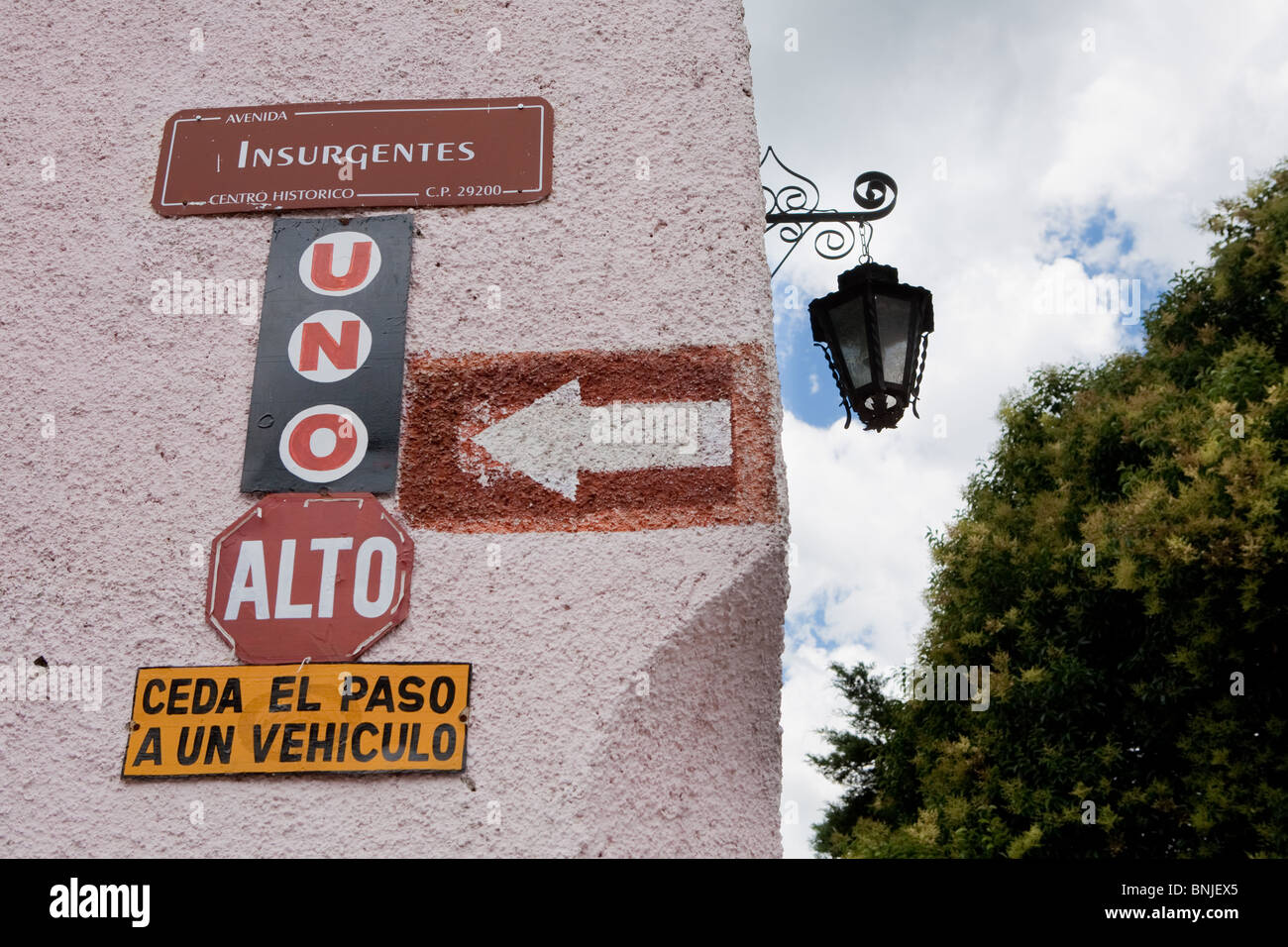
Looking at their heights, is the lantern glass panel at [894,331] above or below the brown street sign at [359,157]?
below

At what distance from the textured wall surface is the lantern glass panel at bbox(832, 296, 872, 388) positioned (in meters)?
0.96

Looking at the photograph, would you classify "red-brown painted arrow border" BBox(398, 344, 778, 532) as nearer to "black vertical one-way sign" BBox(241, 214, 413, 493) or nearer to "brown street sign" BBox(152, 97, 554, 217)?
"black vertical one-way sign" BBox(241, 214, 413, 493)

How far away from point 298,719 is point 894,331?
230 cm

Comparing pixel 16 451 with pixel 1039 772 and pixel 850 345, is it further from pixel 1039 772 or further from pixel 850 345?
pixel 1039 772

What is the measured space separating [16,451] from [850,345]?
2.54 meters

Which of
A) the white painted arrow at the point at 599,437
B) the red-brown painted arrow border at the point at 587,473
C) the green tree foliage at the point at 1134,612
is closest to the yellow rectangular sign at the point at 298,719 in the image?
the red-brown painted arrow border at the point at 587,473

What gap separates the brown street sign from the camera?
2.79 m

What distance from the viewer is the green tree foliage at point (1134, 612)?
6562 millimetres

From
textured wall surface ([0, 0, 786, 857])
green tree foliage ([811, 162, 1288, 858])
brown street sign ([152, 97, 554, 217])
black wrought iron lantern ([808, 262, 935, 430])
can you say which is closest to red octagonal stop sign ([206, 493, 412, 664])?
textured wall surface ([0, 0, 786, 857])

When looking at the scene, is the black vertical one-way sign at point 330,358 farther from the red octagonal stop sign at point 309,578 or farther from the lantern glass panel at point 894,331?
the lantern glass panel at point 894,331

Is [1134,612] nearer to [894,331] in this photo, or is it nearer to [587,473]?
[894,331]

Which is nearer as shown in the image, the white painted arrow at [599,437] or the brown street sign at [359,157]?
the white painted arrow at [599,437]

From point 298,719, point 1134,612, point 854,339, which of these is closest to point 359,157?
point 298,719

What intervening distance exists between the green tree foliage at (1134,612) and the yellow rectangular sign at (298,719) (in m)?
5.76
